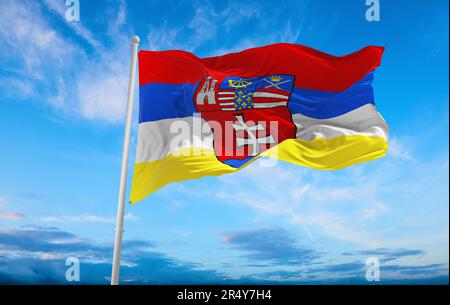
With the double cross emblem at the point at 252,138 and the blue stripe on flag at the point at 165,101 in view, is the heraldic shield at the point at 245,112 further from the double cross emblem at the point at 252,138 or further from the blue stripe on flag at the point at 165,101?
the blue stripe on flag at the point at 165,101

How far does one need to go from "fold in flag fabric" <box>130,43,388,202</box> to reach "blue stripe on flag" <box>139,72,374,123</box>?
3 centimetres

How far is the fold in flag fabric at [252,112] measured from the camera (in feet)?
32.0

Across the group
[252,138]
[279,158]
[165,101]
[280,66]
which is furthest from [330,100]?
[165,101]

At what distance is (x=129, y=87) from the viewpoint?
977 cm

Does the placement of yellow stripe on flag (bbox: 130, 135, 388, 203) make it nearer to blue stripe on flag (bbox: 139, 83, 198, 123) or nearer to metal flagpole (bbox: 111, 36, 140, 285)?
metal flagpole (bbox: 111, 36, 140, 285)

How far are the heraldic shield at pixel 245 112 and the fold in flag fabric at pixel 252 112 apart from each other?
0.08 feet

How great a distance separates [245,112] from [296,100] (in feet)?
4.61

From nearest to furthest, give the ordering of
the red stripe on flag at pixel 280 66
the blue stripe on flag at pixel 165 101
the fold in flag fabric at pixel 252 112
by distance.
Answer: the fold in flag fabric at pixel 252 112, the blue stripe on flag at pixel 165 101, the red stripe on flag at pixel 280 66

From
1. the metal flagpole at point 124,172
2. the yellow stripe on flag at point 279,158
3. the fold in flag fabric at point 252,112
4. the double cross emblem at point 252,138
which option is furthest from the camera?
the double cross emblem at point 252,138

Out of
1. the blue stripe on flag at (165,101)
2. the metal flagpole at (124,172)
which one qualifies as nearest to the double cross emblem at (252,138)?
the blue stripe on flag at (165,101)

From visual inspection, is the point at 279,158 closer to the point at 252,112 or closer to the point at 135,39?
the point at 252,112

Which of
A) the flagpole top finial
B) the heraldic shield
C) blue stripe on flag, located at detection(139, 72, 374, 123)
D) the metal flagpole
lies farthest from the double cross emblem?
the flagpole top finial
